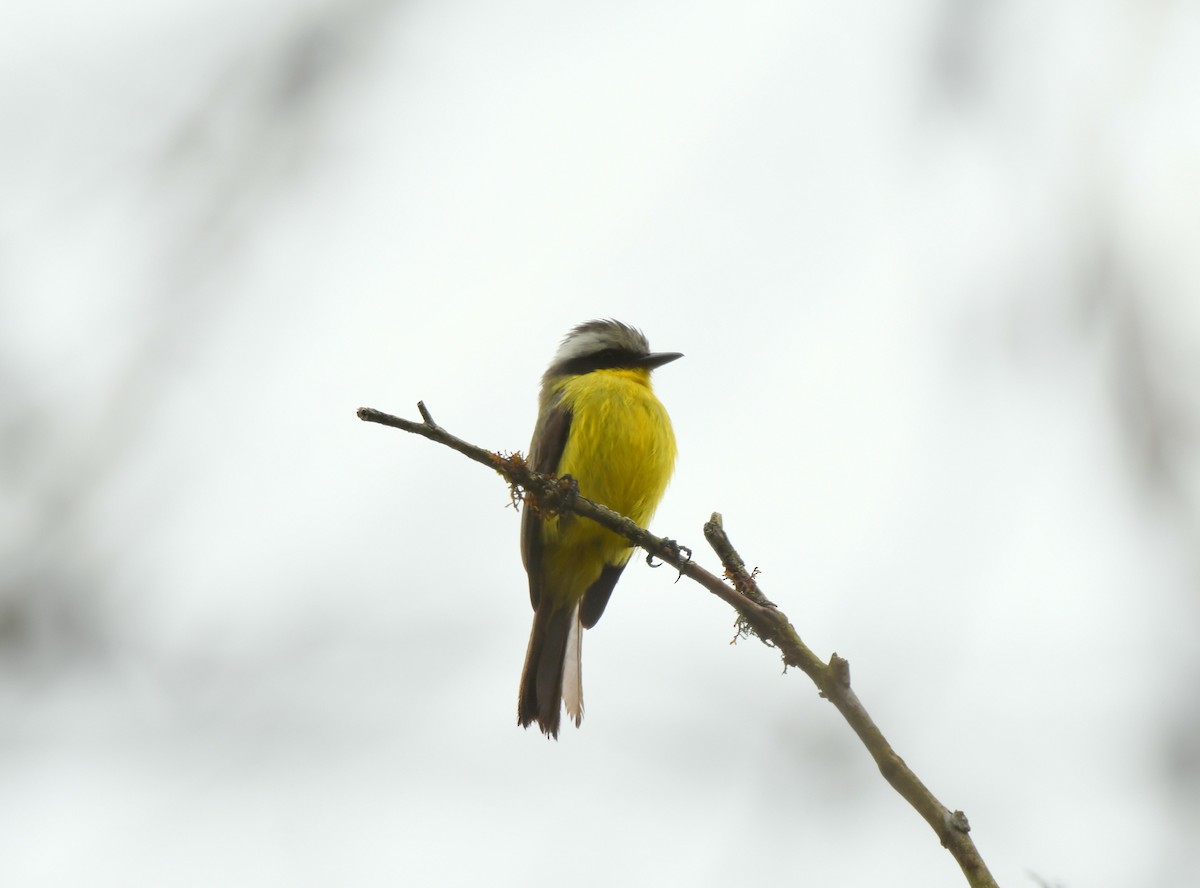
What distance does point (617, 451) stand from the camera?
645 centimetres

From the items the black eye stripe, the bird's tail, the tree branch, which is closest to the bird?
the bird's tail

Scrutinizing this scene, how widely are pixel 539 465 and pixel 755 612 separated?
3523 millimetres

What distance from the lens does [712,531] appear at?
3797 mm

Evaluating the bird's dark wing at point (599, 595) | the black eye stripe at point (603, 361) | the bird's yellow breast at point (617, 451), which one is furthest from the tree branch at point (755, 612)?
the black eye stripe at point (603, 361)

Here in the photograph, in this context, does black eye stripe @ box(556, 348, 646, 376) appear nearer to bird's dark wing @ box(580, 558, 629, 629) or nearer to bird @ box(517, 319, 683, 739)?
bird @ box(517, 319, 683, 739)

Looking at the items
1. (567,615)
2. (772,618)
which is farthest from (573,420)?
(772,618)

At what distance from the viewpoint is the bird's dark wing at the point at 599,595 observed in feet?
22.2

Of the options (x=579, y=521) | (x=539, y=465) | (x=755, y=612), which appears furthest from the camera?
(x=539, y=465)

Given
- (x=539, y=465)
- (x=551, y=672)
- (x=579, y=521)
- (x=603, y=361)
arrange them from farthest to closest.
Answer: (x=603, y=361) → (x=539, y=465) → (x=551, y=672) → (x=579, y=521)

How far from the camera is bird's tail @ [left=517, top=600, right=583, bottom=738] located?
6.27 m

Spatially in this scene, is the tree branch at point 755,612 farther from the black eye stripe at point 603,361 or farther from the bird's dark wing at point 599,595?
the black eye stripe at point 603,361

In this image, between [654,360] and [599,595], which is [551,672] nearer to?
[599,595]

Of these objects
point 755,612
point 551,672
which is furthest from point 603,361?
point 755,612

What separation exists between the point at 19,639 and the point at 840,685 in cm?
169
